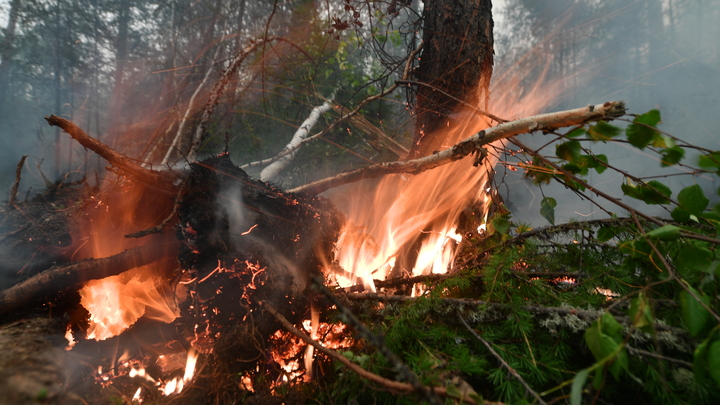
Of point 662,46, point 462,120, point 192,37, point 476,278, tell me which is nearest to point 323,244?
point 476,278

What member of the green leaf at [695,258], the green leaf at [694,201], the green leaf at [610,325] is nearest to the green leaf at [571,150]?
the green leaf at [694,201]

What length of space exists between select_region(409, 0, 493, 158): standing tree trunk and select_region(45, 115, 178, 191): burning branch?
8.40 ft

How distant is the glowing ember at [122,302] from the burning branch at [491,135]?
5.87 ft

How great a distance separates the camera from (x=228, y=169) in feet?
8.36

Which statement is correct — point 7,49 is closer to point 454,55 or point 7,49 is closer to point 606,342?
point 454,55

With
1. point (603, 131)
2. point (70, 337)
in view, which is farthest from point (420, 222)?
point (70, 337)

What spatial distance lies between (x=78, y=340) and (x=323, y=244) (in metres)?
1.98

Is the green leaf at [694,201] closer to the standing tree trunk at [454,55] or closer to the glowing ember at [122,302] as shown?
the standing tree trunk at [454,55]

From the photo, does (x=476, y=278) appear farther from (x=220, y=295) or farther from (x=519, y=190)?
(x=519, y=190)

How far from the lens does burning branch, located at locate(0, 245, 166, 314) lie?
2.03 metres

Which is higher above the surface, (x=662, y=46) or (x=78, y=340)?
(x=662, y=46)

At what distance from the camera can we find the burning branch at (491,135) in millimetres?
1341

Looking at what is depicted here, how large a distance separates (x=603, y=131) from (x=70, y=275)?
138 inches

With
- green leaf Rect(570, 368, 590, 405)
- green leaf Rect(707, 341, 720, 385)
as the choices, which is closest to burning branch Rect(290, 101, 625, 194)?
green leaf Rect(707, 341, 720, 385)
